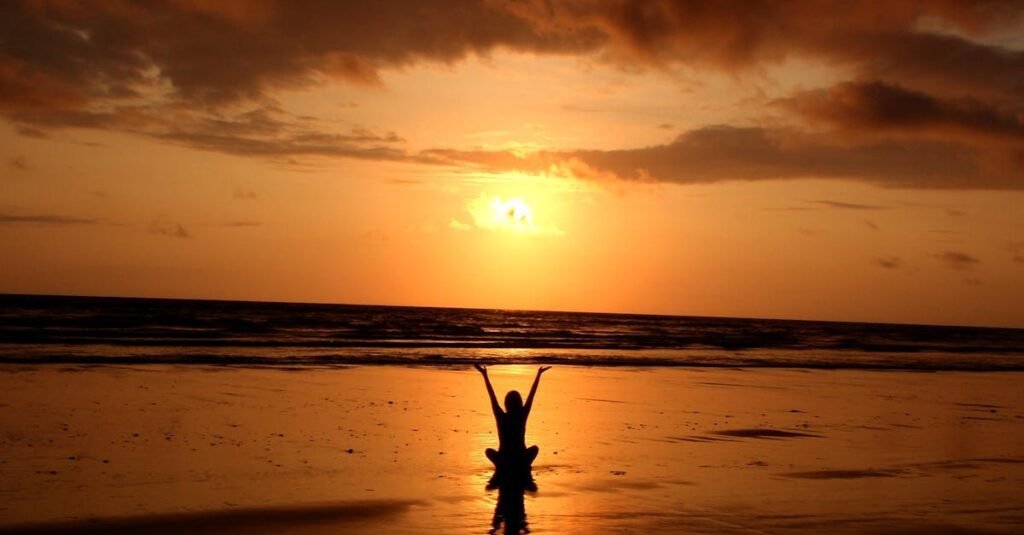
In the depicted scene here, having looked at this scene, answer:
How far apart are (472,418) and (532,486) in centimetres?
619

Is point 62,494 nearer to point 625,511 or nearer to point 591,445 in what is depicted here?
point 625,511

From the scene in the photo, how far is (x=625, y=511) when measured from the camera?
9586 millimetres

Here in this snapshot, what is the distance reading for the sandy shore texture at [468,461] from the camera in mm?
9281

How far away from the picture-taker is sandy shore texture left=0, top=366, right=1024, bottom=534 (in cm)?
928

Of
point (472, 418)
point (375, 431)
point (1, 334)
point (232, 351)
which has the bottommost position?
point (375, 431)

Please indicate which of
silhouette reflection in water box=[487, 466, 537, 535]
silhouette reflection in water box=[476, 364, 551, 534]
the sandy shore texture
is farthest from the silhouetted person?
the sandy shore texture

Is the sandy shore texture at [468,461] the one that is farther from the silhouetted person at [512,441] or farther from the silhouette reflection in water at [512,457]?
the silhouetted person at [512,441]

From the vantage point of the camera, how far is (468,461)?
487 inches

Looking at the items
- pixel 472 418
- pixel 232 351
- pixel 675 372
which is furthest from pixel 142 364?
pixel 675 372

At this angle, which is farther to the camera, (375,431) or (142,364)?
(142,364)

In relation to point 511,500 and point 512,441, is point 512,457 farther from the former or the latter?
point 511,500

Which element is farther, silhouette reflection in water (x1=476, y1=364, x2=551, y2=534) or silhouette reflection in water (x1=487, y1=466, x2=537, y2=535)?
silhouette reflection in water (x1=476, y1=364, x2=551, y2=534)

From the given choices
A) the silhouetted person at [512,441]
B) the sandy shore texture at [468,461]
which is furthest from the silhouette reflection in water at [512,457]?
the sandy shore texture at [468,461]

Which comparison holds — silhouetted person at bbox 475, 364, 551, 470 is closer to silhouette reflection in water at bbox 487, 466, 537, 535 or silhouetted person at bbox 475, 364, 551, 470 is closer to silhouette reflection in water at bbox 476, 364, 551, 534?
silhouette reflection in water at bbox 476, 364, 551, 534
